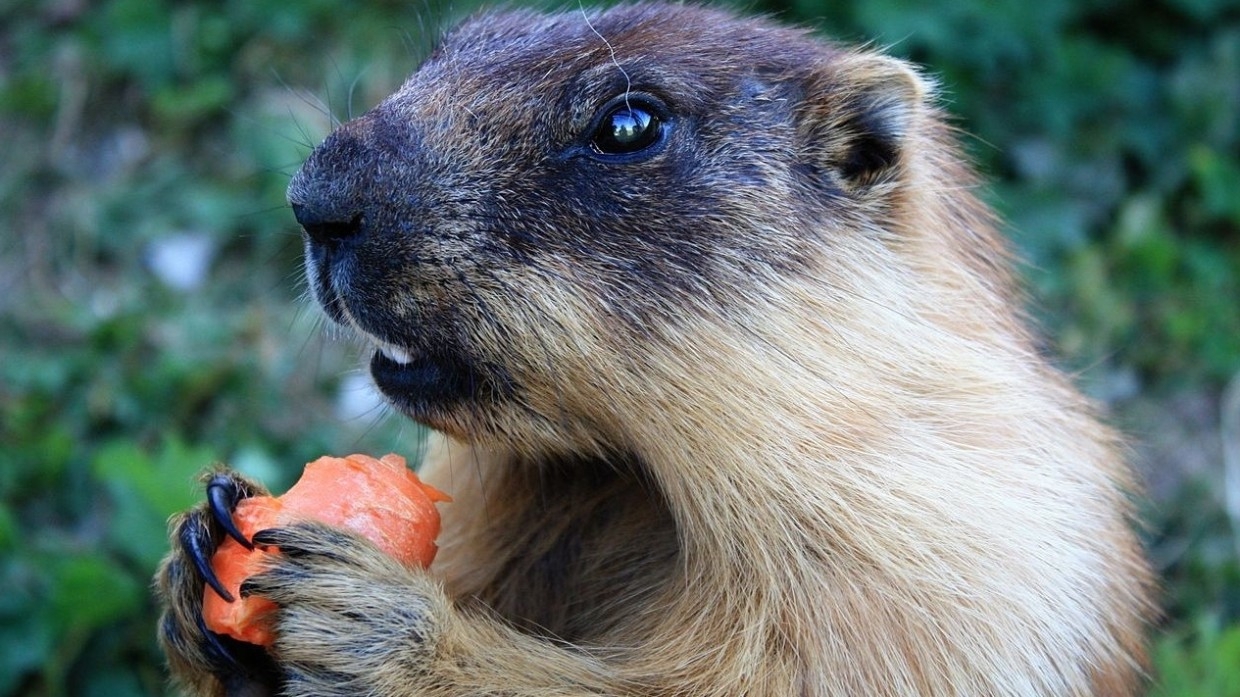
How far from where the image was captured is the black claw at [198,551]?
3.20 m

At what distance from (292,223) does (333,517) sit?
3.89 m

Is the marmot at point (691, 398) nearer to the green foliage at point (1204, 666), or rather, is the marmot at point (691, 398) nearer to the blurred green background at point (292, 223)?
the green foliage at point (1204, 666)

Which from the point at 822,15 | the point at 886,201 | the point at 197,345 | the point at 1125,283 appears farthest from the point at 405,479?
the point at 1125,283

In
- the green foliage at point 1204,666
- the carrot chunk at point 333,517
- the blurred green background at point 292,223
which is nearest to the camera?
the carrot chunk at point 333,517

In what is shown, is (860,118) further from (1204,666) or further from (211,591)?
(1204,666)

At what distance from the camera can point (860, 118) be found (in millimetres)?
3627

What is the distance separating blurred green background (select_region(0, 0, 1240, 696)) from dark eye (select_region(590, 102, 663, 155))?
243 centimetres

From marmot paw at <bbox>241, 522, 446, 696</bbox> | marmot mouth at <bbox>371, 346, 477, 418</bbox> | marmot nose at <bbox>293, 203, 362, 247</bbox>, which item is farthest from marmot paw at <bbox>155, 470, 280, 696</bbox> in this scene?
marmot nose at <bbox>293, 203, 362, 247</bbox>

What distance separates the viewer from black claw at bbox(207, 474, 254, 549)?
10.6 ft

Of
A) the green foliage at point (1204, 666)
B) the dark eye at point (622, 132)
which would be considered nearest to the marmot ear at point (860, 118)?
the dark eye at point (622, 132)

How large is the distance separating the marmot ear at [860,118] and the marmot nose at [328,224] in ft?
3.97

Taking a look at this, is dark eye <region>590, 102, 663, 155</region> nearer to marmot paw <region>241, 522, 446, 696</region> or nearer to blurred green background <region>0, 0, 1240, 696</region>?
marmot paw <region>241, 522, 446, 696</region>

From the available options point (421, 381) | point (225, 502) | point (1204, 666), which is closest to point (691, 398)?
point (421, 381)

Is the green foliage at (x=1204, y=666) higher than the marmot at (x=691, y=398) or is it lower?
lower
